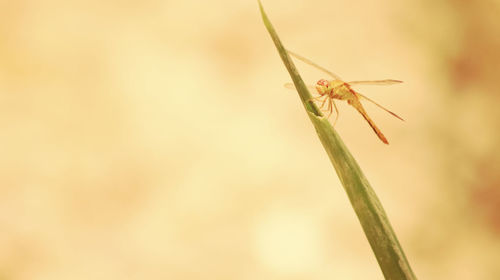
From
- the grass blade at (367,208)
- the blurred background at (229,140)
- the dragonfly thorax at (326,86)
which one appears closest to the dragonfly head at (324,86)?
the dragonfly thorax at (326,86)

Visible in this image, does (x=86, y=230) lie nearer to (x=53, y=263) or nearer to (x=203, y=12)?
Answer: (x=53, y=263)

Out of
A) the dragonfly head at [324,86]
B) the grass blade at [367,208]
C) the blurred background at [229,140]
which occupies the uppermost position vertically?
the blurred background at [229,140]

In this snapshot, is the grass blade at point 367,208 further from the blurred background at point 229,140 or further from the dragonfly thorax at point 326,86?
the blurred background at point 229,140

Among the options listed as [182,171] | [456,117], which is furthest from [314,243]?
[456,117]

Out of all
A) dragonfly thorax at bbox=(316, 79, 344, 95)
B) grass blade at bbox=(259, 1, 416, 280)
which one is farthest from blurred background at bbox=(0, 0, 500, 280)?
grass blade at bbox=(259, 1, 416, 280)

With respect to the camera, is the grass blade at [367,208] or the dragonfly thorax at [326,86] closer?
the grass blade at [367,208]

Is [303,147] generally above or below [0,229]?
above

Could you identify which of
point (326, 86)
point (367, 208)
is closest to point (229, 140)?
point (326, 86)
